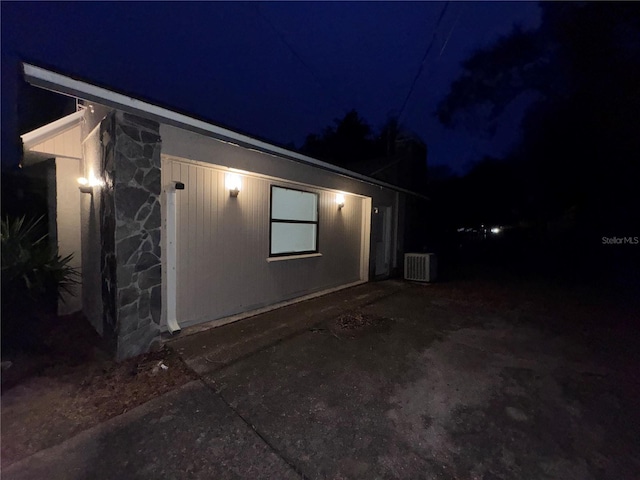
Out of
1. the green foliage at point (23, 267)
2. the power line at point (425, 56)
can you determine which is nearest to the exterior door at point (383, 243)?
the power line at point (425, 56)

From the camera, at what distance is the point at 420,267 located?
8.11 meters

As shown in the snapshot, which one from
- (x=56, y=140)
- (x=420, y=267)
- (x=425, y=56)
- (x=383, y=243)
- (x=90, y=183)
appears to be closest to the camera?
(x=90, y=183)

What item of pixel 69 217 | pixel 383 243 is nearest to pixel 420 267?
pixel 383 243

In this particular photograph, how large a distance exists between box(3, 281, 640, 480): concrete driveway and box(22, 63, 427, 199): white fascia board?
9.00ft

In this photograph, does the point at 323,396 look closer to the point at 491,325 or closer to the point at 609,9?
the point at 491,325

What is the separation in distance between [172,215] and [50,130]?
2433 millimetres

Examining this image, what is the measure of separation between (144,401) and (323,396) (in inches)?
62.1

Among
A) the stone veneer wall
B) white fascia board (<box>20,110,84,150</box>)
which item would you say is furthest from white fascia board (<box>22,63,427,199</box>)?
white fascia board (<box>20,110,84,150</box>)

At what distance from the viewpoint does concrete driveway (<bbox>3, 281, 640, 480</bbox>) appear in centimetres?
183

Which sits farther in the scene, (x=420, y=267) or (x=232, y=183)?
(x=420, y=267)

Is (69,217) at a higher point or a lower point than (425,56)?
lower

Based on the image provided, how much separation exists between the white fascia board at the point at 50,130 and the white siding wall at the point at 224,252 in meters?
2.05

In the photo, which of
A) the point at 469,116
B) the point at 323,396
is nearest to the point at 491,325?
the point at 323,396

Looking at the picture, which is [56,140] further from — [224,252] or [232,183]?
[224,252]
